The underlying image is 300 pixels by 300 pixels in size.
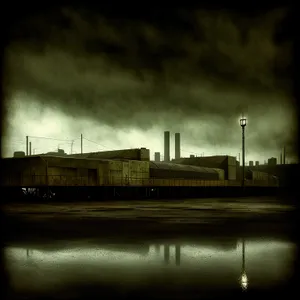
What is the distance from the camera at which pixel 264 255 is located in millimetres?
7977

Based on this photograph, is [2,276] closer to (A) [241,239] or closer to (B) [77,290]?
(B) [77,290]

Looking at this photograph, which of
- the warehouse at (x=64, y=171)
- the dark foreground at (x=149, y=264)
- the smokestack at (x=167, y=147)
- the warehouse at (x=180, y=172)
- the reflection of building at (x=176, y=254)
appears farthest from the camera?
the smokestack at (x=167, y=147)

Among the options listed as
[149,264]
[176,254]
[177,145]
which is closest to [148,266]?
[149,264]

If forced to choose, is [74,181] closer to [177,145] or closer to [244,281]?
[244,281]

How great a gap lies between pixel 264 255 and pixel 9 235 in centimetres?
753

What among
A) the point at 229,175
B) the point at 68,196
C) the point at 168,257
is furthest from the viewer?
the point at 229,175

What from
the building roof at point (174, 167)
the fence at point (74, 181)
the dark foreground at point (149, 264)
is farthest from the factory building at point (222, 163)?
the dark foreground at point (149, 264)

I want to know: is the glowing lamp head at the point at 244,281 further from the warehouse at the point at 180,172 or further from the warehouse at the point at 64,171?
the warehouse at the point at 180,172

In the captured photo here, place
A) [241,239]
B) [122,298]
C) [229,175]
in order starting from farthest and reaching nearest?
[229,175] < [241,239] < [122,298]

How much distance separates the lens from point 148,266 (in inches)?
267

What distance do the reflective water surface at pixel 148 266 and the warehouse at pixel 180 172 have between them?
52.2 m

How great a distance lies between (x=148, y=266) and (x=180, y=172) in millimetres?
61690

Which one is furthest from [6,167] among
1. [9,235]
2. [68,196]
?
[9,235]

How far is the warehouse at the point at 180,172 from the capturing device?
62075 mm
